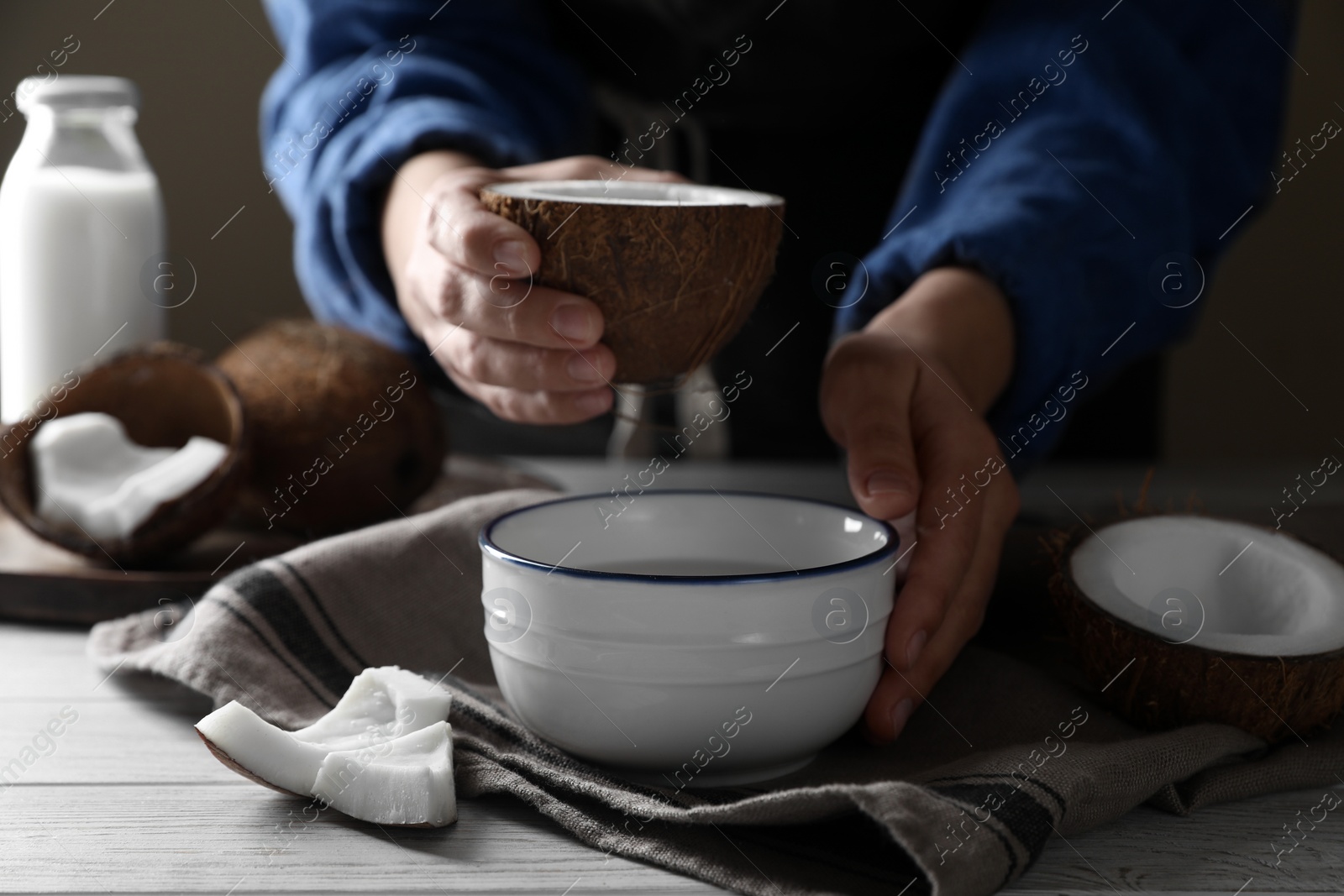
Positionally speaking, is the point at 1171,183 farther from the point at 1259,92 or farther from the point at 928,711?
the point at 928,711

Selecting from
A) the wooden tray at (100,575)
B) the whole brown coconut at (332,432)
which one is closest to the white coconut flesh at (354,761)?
the wooden tray at (100,575)

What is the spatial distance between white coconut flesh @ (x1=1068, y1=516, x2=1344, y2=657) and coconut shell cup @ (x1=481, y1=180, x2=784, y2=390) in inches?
9.5

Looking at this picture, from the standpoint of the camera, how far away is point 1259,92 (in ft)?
3.71

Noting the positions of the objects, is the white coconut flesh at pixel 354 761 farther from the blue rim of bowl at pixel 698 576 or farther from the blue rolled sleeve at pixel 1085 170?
the blue rolled sleeve at pixel 1085 170

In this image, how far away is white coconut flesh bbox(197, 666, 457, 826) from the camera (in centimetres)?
52

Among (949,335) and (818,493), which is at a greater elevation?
(949,335)

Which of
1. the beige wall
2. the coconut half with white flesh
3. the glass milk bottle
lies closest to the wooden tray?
the glass milk bottle

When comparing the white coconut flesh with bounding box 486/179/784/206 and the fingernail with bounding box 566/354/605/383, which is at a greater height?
the white coconut flesh with bounding box 486/179/784/206

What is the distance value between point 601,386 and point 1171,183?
0.56 metres

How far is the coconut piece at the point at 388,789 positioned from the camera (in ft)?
1.70

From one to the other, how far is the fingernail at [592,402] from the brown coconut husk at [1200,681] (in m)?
0.29

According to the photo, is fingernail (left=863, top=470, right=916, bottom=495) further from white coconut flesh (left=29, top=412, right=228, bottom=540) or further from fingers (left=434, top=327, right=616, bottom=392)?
white coconut flesh (left=29, top=412, right=228, bottom=540)

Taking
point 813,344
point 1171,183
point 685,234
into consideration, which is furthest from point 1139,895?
point 813,344

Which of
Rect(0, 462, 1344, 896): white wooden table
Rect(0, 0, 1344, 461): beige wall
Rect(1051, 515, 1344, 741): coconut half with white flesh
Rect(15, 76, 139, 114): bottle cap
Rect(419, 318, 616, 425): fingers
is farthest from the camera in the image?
Rect(0, 0, 1344, 461): beige wall
